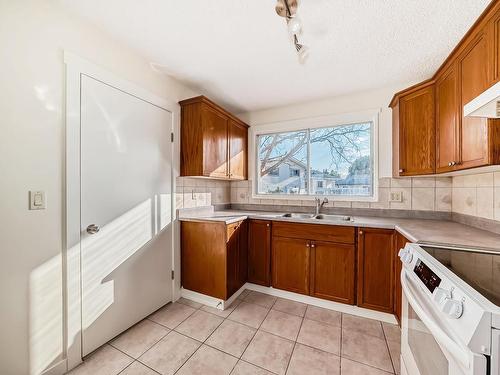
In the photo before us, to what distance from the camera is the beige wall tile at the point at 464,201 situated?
1.76m

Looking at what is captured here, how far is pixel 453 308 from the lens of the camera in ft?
2.11

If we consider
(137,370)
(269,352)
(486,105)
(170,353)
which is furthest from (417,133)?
(137,370)

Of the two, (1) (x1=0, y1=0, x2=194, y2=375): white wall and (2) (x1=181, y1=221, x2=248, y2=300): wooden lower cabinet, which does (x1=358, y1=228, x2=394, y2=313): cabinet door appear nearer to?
(2) (x1=181, y1=221, x2=248, y2=300): wooden lower cabinet

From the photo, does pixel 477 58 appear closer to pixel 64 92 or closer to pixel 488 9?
pixel 488 9

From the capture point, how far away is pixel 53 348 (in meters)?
1.29

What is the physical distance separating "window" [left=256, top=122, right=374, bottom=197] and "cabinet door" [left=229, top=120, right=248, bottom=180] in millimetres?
225

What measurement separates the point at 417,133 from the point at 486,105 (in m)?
1.06

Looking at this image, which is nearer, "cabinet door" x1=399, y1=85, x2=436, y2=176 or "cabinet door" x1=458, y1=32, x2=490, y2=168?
"cabinet door" x1=458, y1=32, x2=490, y2=168

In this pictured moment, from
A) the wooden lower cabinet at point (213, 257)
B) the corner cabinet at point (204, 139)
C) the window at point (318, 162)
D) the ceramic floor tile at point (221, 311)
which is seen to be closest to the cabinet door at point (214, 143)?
the corner cabinet at point (204, 139)

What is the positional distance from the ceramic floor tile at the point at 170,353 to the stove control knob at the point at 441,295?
152cm

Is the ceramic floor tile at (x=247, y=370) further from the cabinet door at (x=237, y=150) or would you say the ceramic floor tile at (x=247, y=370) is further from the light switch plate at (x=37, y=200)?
the cabinet door at (x=237, y=150)

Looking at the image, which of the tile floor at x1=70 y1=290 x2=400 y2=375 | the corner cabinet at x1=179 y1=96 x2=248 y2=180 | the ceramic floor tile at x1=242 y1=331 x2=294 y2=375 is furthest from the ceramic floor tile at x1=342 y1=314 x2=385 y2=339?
the corner cabinet at x1=179 y1=96 x2=248 y2=180

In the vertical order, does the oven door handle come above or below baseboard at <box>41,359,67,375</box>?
above

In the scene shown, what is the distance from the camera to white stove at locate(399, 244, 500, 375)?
55cm
